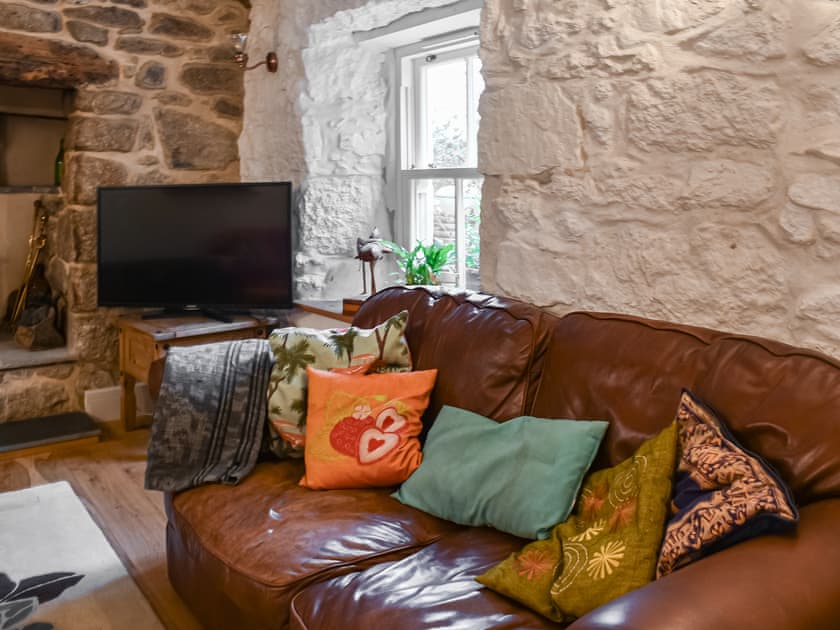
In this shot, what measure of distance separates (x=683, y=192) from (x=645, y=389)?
0.67m

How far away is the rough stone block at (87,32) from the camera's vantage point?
363 centimetres

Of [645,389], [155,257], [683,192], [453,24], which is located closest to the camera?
[645,389]

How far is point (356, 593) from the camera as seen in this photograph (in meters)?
1.49

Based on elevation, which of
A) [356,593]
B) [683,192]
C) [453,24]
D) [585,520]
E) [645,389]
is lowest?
[356,593]

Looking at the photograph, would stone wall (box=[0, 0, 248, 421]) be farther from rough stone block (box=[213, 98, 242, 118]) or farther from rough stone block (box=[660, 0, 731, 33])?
rough stone block (box=[660, 0, 731, 33])

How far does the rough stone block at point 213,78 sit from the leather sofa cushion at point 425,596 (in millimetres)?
3114

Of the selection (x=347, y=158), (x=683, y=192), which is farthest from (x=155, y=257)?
(x=683, y=192)

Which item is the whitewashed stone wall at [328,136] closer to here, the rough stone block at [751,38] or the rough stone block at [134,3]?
the rough stone block at [134,3]

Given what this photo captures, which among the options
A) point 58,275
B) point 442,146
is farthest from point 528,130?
point 58,275

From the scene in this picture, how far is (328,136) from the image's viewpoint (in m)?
3.82

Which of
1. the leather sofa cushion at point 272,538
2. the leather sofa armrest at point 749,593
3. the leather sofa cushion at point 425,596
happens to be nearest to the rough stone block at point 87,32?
the leather sofa cushion at point 272,538

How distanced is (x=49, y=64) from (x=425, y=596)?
125 inches

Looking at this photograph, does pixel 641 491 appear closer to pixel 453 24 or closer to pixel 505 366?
pixel 505 366

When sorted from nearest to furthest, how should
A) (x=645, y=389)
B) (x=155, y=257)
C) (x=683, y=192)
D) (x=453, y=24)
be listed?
(x=645, y=389), (x=683, y=192), (x=453, y=24), (x=155, y=257)
